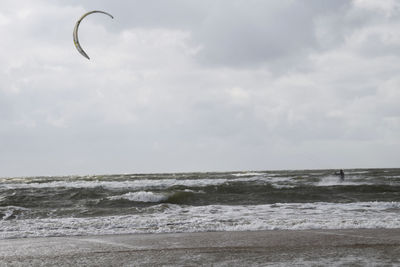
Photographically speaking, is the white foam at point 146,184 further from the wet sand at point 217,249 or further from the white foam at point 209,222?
the wet sand at point 217,249

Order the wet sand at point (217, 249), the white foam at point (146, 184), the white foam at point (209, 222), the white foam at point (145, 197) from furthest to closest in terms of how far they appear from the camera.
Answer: the white foam at point (146, 184), the white foam at point (145, 197), the white foam at point (209, 222), the wet sand at point (217, 249)

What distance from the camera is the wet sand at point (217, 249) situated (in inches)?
195

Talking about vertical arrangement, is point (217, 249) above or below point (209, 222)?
above

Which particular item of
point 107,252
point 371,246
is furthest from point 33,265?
point 371,246

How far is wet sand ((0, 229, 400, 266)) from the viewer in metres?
4.94

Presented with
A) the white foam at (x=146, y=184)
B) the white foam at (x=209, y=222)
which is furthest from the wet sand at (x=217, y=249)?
the white foam at (x=146, y=184)

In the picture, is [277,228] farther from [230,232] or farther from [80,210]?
[80,210]

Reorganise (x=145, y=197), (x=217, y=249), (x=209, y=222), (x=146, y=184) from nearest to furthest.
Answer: (x=217, y=249), (x=209, y=222), (x=145, y=197), (x=146, y=184)

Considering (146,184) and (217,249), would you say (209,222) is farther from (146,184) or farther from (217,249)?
(146,184)

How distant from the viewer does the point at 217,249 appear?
5.70 meters

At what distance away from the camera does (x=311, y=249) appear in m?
5.58

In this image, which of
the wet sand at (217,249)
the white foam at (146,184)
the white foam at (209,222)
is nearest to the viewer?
the wet sand at (217,249)

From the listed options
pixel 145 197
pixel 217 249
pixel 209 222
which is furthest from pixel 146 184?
pixel 217 249

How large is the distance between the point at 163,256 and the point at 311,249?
211cm
